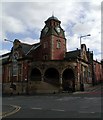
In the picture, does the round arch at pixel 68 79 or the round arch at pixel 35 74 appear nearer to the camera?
the round arch at pixel 68 79

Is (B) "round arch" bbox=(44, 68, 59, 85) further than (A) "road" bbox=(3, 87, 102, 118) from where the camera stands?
Yes

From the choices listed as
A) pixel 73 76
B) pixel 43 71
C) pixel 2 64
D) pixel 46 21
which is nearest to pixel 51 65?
pixel 43 71

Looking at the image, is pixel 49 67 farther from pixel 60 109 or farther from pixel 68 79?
pixel 60 109

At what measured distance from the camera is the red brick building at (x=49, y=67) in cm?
5306

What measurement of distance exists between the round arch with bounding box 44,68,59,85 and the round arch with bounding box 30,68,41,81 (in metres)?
1.70

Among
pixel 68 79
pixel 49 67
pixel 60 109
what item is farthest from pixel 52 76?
pixel 60 109

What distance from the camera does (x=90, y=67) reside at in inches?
2625

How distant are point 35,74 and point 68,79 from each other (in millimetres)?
8206

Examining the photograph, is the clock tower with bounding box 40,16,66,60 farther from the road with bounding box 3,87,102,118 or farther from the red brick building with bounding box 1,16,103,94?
the road with bounding box 3,87,102,118

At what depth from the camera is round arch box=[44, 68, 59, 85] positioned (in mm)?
54219

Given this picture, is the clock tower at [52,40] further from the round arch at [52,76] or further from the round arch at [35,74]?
the round arch at [35,74]

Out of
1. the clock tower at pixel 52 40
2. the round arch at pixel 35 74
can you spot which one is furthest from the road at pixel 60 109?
the clock tower at pixel 52 40

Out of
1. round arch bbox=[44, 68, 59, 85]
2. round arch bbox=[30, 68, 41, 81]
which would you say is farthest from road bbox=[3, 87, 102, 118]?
round arch bbox=[30, 68, 41, 81]

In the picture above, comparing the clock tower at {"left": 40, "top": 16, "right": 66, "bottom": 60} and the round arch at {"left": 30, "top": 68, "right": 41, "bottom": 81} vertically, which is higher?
the clock tower at {"left": 40, "top": 16, "right": 66, "bottom": 60}
